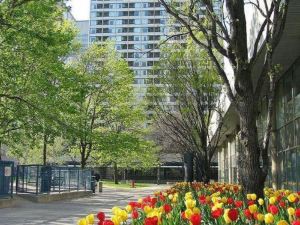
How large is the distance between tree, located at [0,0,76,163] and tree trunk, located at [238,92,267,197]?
1526 cm

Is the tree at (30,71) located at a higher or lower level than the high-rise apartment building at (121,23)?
lower

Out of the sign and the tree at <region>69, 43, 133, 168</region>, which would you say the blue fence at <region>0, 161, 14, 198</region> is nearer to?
the sign

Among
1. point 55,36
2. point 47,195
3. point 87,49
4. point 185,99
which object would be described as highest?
point 87,49

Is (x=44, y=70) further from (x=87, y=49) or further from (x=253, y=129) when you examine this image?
(x=253, y=129)

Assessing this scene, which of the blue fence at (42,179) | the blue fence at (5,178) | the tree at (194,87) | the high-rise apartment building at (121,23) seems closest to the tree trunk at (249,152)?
the tree at (194,87)

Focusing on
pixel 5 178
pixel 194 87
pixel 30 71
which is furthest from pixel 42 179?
pixel 194 87

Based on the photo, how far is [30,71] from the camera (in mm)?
26297

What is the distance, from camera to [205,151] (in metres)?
20.9

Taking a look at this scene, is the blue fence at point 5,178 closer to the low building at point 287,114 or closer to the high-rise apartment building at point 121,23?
the low building at point 287,114

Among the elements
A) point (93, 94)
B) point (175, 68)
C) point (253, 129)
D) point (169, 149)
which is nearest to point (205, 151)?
point (175, 68)

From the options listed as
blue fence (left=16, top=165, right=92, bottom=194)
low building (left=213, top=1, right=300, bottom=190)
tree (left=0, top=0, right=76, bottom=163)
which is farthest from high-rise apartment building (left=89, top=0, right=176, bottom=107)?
low building (left=213, top=1, right=300, bottom=190)

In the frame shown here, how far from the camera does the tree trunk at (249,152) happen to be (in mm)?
7344

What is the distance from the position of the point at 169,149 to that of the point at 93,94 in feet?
73.2

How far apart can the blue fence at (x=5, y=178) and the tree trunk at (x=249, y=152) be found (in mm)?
14650
